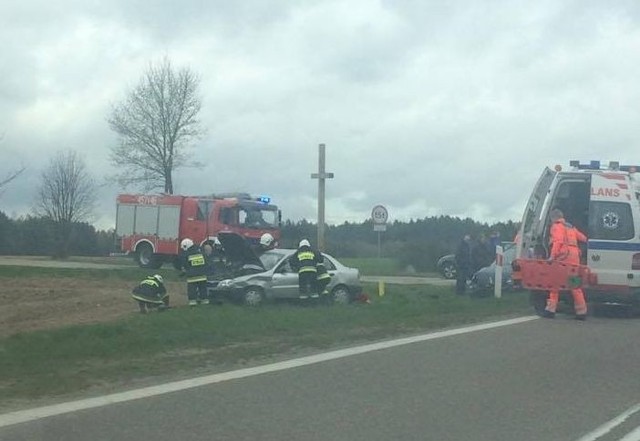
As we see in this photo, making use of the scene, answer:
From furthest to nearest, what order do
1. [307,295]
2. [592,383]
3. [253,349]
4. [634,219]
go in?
[307,295] → [634,219] → [253,349] → [592,383]

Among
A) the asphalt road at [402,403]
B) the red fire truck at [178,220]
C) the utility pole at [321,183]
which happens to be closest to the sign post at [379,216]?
the utility pole at [321,183]

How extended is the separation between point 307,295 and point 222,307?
6.14 ft

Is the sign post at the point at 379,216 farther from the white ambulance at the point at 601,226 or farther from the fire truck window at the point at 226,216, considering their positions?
the white ambulance at the point at 601,226

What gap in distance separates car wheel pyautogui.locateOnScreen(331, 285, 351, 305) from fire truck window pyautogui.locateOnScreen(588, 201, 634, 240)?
544cm

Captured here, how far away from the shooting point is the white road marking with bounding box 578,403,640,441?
800cm

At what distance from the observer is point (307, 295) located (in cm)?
1986

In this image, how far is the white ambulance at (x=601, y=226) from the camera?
702 inches

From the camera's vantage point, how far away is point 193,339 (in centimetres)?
1425

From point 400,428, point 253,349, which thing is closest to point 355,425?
point 400,428

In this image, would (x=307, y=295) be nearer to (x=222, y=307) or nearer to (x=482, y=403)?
(x=222, y=307)

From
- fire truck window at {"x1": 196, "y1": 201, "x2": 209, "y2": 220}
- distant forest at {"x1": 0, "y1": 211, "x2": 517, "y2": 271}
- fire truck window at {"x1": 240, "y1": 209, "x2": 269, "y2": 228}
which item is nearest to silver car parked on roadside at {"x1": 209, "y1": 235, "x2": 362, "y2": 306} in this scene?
fire truck window at {"x1": 240, "y1": 209, "x2": 269, "y2": 228}

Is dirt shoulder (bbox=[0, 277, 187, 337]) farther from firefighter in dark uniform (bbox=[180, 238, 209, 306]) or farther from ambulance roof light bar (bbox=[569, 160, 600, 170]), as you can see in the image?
ambulance roof light bar (bbox=[569, 160, 600, 170])

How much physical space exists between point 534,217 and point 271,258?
574cm

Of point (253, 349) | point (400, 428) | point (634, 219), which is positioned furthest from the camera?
point (634, 219)
